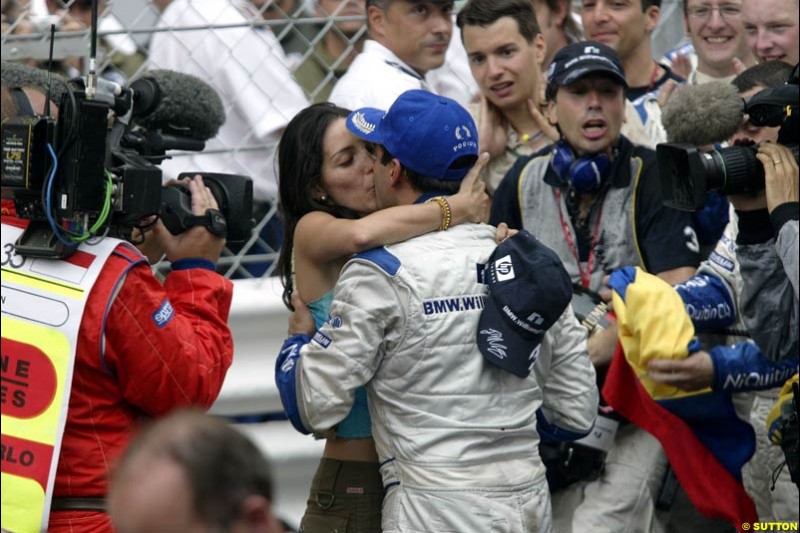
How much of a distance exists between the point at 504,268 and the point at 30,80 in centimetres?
124

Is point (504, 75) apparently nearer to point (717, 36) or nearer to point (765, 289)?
point (717, 36)

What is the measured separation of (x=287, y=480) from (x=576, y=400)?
1.43 metres

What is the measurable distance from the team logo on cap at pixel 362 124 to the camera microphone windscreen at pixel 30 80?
722 mm

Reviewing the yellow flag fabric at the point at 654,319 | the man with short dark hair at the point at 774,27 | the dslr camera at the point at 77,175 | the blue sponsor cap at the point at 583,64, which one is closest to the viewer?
the dslr camera at the point at 77,175

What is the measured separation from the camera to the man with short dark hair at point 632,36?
5.03 m

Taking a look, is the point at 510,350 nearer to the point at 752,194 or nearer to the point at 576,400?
the point at 576,400

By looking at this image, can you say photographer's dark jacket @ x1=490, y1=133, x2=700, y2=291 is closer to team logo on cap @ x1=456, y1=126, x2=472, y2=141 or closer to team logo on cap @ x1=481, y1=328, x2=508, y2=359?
team logo on cap @ x1=456, y1=126, x2=472, y2=141

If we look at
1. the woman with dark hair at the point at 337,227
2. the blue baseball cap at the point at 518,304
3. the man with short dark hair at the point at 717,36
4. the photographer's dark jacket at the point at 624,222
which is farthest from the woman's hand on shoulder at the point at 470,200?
the man with short dark hair at the point at 717,36

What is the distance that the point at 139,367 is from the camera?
312 cm

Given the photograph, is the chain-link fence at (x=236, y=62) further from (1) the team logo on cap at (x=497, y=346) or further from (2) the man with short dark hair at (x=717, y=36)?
(1) the team logo on cap at (x=497, y=346)

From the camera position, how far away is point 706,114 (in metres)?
3.96

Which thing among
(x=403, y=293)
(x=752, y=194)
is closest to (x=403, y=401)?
(x=403, y=293)

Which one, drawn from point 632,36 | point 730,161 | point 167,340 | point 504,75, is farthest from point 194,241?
point 632,36

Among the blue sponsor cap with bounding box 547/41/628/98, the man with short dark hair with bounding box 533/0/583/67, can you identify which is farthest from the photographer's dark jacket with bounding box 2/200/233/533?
the man with short dark hair with bounding box 533/0/583/67
